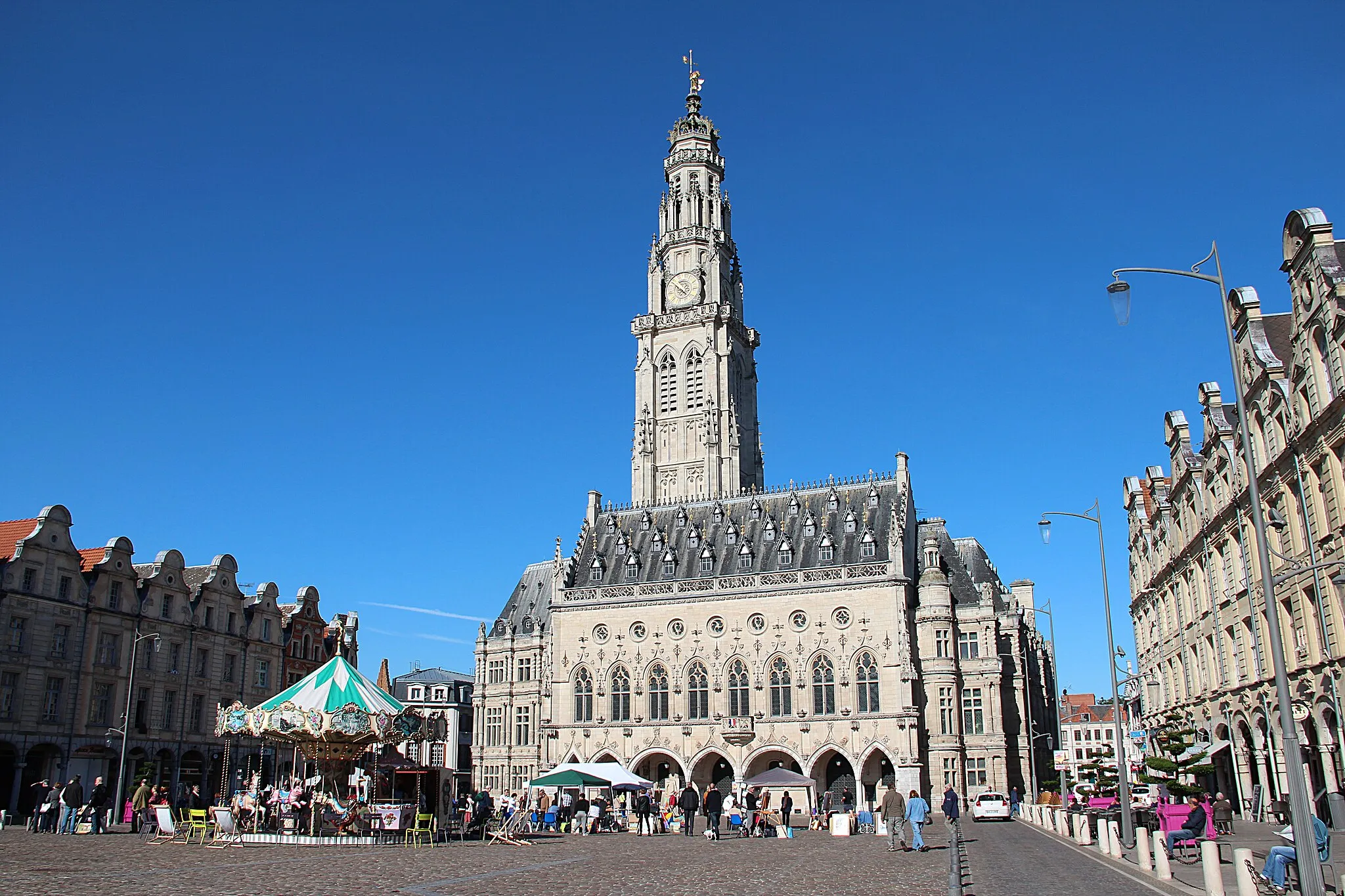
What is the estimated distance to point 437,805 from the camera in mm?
43000

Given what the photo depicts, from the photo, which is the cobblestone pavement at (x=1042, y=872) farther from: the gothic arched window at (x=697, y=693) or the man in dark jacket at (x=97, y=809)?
the gothic arched window at (x=697, y=693)

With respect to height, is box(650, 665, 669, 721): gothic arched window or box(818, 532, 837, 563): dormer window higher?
box(818, 532, 837, 563): dormer window

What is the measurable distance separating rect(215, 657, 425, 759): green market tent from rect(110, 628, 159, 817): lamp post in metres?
10.2

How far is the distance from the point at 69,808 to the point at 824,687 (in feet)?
122

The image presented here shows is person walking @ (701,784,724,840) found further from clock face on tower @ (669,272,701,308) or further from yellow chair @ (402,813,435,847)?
clock face on tower @ (669,272,701,308)

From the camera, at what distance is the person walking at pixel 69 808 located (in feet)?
114

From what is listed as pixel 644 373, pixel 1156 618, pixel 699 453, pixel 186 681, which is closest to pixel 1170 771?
pixel 1156 618

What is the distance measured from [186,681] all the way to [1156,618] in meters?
48.2

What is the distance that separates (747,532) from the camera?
6712 centimetres

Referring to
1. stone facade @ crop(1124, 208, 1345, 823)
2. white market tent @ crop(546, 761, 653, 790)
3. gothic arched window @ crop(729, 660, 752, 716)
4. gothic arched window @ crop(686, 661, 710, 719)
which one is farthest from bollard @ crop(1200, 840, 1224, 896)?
gothic arched window @ crop(686, 661, 710, 719)

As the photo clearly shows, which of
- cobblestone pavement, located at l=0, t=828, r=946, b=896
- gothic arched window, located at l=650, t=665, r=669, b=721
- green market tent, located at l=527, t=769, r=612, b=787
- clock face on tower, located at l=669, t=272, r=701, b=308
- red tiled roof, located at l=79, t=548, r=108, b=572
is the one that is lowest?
cobblestone pavement, located at l=0, t=828, r=946, b=896

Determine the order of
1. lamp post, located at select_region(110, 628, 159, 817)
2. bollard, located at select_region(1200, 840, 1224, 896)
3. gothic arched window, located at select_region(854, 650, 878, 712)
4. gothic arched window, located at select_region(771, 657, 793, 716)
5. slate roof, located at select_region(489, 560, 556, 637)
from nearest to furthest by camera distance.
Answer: bollard, located at select_region(1200, 840, 1224, 896) < lamp post, located at select_region(110, 628, 159, 817) < gothic arched window, located at select_region(854, 650, 878, 712) < gothic arched window, located at select_region(771, 657, 793, 716) < slate roof, located at select_region(489, 560, 556, 637)

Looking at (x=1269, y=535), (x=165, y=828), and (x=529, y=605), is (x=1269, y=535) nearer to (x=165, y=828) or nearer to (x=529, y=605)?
(x=165, y=828)

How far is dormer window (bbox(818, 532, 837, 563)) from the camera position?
6288 centimetres
